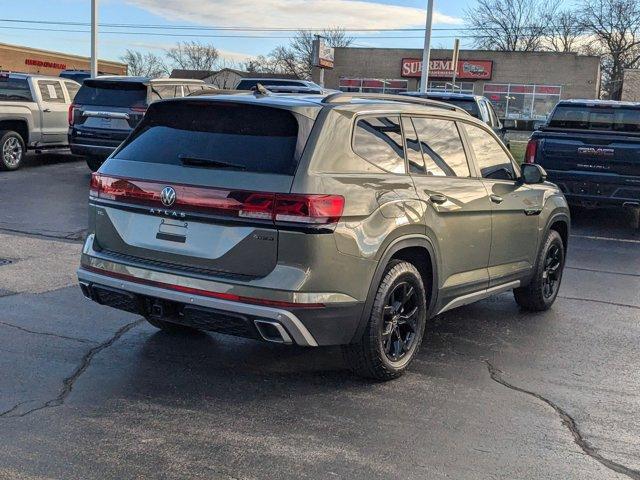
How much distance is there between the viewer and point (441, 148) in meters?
5.28

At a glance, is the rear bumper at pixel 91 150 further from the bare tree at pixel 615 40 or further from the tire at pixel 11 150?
the bare tree at pixel 615 40

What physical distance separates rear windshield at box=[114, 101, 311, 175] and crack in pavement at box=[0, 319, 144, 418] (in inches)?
53.3

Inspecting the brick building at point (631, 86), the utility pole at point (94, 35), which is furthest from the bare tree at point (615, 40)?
the utility pole at point (94, 35)

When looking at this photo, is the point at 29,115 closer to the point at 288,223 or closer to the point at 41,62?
the point at 288,223

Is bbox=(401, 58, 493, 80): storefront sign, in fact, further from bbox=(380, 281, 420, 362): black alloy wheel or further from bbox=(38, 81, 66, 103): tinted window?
bbox=(380, 281, 420, 362): black alloy wheel

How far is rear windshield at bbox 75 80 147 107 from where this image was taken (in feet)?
43.9

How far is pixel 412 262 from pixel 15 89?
12840 mm

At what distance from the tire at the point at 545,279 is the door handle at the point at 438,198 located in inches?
72.3

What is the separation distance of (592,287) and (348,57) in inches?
1855

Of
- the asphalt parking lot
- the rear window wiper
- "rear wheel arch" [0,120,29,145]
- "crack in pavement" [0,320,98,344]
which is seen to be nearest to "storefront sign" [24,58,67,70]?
"rear wheel arch" [0,120,29,145]

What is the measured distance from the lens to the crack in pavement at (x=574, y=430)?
365cm

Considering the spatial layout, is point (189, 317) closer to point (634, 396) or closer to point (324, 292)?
point (324, 292)

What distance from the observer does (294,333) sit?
405 cm

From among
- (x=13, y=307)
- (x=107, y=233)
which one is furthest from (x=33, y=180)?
(x=107, y=233)
